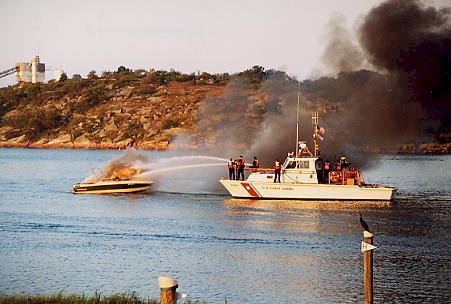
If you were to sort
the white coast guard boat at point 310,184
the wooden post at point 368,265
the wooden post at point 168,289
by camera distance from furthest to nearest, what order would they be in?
the white coast guard boat at point 310,184 → the wooden post at point 368,265 → the wooden post at point 168,289

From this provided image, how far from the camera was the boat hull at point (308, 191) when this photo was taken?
190ft

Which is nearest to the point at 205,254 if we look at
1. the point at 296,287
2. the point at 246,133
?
the point at 296,287

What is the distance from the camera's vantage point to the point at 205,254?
39.2 meters

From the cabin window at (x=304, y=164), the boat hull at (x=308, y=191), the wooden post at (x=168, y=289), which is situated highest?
the cabin window at (x=304, y=164)

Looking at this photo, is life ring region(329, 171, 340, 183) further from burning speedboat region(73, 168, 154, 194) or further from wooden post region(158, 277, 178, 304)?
wooden post region(158, 277, 178, 304)

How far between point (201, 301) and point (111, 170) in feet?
133

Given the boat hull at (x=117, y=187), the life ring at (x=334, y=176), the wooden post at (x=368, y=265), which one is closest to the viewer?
the wooden post at (x=368, y=265)

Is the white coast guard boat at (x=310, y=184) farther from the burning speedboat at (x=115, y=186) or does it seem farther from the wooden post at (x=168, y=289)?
the wooden post at (x=168, y=289)

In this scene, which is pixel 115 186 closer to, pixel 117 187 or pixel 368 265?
pixel 117 187

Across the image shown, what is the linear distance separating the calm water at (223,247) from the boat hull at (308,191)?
0.74 meters

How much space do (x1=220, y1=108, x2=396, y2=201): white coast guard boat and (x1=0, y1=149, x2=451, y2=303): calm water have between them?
888 mm

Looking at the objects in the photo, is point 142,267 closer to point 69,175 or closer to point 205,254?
point 205,254

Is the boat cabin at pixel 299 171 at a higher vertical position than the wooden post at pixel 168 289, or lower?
higher

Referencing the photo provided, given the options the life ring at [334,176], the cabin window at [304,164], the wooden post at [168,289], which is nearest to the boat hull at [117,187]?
the cabin window at [304,164]
